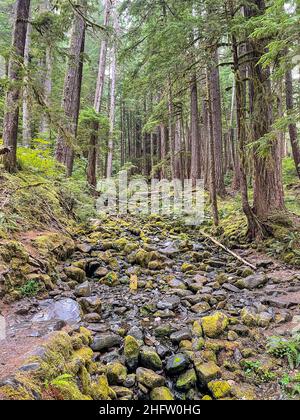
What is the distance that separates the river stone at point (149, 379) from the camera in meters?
3.11

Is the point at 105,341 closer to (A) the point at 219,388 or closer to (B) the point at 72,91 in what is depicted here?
(A) the point at 219,388

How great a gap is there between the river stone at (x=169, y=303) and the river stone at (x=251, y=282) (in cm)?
132

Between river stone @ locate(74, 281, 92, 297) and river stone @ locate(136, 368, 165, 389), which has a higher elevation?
river stone @ locate(74, 281, 92, 297)

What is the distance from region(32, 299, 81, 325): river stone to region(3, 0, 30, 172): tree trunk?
12.5ft

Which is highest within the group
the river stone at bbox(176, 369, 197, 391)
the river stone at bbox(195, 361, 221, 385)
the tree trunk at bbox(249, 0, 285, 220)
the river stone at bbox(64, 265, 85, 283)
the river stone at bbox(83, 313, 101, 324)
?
the tree trunk at bbox(249, 0, 285, 220)

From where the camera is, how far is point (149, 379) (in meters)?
3.14

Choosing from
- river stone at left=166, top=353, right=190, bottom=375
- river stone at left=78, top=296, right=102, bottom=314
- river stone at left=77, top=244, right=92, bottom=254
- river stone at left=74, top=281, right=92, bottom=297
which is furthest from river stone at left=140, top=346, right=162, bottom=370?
river stone at left=77, top=244, right=92, bottom=254

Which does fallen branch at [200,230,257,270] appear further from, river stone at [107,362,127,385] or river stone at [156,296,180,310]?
river stone at [107,362,127,385]

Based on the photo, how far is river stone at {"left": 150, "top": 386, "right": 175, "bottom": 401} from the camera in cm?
296

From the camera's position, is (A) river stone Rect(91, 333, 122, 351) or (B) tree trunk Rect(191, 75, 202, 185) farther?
(B) tree trunk Rect(191, 75, 202, 185)

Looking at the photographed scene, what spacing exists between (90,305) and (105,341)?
92cm

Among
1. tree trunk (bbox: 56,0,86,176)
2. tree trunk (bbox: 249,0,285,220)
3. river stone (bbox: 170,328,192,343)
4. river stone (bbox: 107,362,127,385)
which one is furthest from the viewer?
tree trunk (bbox: 56,0,86,176)

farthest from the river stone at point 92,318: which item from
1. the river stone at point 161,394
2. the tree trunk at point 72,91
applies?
the tree trunk at point 72,91
